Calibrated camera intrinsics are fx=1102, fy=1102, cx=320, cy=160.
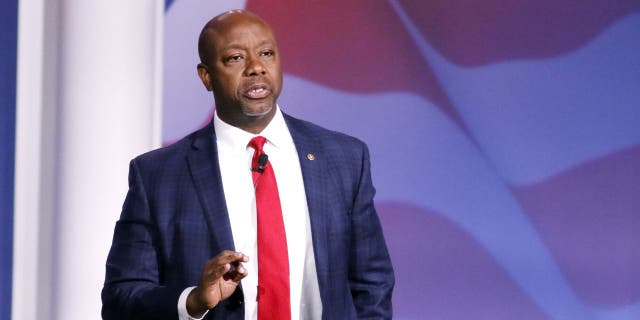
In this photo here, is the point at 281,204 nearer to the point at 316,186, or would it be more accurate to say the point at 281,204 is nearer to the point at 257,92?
the point at 316,186

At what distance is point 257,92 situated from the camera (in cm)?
209

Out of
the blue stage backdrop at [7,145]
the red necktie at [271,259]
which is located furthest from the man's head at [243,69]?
the blue stage backdrop at [7,145]

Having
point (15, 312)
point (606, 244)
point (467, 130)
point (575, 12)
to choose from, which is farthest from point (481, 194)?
point (15, 312)

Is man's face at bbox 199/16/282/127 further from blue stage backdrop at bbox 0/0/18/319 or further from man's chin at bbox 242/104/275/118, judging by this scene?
blue stage backdrop at bbox 0/0/18/319

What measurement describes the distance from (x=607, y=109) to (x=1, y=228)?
1.89 m

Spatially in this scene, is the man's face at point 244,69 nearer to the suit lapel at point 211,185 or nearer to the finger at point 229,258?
the suit lapel at point 211,185

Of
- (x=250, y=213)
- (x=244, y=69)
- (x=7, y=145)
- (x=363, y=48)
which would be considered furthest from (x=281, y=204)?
(x=7, y=145)

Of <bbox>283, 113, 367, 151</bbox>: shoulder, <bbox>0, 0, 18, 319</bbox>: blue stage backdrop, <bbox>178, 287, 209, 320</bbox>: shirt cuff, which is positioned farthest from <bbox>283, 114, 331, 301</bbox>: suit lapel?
<bbox>0, 0, 18, 319</bbox>: blue stage backdrop

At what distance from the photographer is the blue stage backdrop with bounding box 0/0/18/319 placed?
3320 millimetres

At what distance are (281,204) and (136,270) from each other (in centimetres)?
29

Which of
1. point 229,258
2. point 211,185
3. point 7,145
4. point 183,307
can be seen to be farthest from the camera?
point 7,145

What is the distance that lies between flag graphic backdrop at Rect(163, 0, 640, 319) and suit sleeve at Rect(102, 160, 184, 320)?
1.33m

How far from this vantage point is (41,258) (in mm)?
3201

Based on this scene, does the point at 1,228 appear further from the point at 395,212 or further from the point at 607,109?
the point at 607,109
